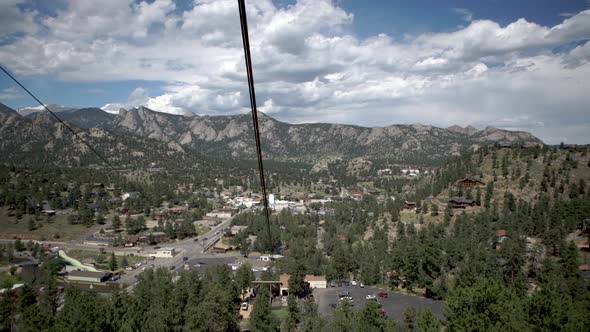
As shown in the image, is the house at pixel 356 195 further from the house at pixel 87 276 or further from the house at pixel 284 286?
the house at pixel 87 276

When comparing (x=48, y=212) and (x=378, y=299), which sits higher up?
(x=48, y=212)

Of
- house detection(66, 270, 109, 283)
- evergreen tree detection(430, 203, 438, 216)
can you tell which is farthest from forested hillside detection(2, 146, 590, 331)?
house detection(66, 270, 109, 283)

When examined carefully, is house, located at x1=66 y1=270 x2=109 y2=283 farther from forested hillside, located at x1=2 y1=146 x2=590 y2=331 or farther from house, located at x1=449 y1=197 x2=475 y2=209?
house, located at x1=449 y1=197 x2=475 y2=209

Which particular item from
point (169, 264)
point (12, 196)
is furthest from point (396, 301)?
point (12, 196)

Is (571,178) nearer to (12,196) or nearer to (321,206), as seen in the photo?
(321,206)

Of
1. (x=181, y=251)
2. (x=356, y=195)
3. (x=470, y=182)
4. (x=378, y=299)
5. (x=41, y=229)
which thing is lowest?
(x=356, y=195)

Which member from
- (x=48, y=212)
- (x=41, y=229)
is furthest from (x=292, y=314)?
(x=48, y=212)

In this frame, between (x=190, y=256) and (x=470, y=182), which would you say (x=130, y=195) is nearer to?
(x=190, y=256)
